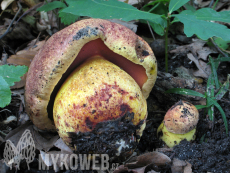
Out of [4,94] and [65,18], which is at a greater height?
[65,18]

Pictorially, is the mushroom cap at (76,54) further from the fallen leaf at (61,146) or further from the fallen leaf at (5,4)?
the fallen leaf at (5,4)

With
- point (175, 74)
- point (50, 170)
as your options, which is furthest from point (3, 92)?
point (175, 74)

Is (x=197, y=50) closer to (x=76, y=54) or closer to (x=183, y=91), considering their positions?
(x=183, y=91)

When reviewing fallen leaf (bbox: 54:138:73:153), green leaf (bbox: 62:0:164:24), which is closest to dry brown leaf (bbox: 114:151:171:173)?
fallen leaf (bbox: 54:138:73:153)

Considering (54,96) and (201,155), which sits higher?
(54,96)

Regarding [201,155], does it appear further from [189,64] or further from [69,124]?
[189,64]

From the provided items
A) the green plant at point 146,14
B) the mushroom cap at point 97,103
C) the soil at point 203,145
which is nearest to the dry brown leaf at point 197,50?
the soil at point 203,145

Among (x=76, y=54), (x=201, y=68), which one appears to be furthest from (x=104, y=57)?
(x=201, y=68)
